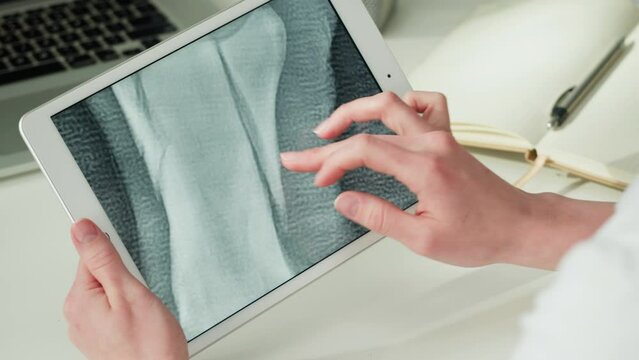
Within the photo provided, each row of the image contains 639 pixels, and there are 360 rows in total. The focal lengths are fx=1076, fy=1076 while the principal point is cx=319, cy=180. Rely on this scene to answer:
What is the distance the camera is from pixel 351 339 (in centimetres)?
75

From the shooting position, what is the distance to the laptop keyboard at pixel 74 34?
38.4 inches

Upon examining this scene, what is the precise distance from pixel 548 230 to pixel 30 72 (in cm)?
49

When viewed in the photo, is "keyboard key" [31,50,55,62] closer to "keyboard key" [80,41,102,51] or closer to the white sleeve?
"keyboard key" [80,41,102,51]

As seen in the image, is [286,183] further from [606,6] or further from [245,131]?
[606,6]

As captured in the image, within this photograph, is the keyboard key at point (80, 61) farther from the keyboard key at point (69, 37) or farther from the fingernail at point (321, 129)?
the fingernail at point (321, 129)

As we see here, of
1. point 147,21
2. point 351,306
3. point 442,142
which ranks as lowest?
point 351,306

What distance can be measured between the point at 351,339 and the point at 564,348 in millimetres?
327

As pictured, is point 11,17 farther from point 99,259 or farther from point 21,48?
point 99,259

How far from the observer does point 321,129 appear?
765mm

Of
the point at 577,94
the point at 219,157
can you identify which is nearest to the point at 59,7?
the point at 219,157

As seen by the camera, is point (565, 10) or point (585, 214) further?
point (565, 10)

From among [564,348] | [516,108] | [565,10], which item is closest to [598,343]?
[564,348]

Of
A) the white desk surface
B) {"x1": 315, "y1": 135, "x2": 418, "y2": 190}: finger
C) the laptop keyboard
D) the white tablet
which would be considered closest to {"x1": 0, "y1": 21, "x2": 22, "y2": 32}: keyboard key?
the laptop keyboard

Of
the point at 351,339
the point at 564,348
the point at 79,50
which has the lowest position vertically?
the point at 351,339
